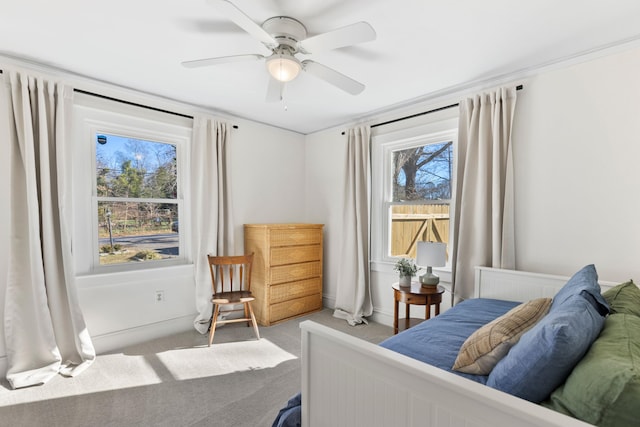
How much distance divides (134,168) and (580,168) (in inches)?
153

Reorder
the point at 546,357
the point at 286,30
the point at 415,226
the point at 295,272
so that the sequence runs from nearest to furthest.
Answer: the point at 546,357
the point at 286,30
the point at 415,226
the point at 295,272

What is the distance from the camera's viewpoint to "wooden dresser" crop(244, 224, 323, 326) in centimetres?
329

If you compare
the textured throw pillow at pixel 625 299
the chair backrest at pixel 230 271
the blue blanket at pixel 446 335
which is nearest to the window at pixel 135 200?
the chair backrest at pixel 230 271

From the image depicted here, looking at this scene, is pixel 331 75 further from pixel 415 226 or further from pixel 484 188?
pixel 415 226

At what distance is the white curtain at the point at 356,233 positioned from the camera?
343 centimetres

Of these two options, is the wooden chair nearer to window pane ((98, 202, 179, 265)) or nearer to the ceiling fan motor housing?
window pane ((98, 202, 179, 265))

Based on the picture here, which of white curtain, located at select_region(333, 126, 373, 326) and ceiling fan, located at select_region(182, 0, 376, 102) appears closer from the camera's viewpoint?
ceiling fan, located at select_region(182, 0, 376, 102)

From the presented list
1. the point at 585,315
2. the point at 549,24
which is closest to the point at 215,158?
the point at 549,24

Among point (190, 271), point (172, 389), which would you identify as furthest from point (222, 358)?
point (190, 271)

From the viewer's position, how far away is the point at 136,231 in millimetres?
2984

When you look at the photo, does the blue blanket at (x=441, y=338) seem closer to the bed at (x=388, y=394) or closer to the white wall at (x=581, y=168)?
the bed at (x=388, y=394)

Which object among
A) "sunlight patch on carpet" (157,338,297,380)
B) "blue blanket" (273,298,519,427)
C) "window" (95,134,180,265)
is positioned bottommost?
"sunlight patch on carpet" (157,338,297,380)

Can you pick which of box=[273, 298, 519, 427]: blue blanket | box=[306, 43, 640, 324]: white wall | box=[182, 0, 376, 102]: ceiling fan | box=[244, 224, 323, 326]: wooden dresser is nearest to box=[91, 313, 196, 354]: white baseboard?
box=[244, 224, 323, 326]: wooden dresser

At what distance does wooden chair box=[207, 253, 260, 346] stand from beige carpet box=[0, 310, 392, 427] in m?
0.24
